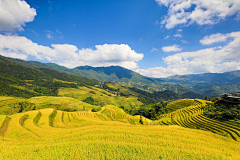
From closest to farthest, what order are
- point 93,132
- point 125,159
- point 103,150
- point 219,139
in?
point 125,159 → point 103,150 → point 219,139 → point 93,132

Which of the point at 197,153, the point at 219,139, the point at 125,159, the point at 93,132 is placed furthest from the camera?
the point at 93,132

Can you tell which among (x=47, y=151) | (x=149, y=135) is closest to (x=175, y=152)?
(x=149, y=135)

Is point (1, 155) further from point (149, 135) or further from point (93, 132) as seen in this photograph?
point (149, 135)

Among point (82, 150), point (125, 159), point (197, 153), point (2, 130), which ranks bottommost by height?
point (2, 130)

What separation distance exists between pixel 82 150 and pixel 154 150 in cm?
1256

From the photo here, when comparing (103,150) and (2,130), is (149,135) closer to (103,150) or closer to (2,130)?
(103,150)

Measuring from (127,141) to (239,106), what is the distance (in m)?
74.6

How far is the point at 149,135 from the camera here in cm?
2012

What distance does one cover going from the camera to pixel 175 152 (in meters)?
14.8

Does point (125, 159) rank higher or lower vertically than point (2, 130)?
higher

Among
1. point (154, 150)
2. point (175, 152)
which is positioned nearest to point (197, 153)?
point (175, 152)

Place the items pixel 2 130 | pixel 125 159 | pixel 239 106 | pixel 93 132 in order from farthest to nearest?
pixel 239 106
pixel 2 130
pixel 93 132
pixel 125 159

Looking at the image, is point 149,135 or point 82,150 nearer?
point 82,150

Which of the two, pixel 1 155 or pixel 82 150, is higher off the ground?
pixel 82 150
